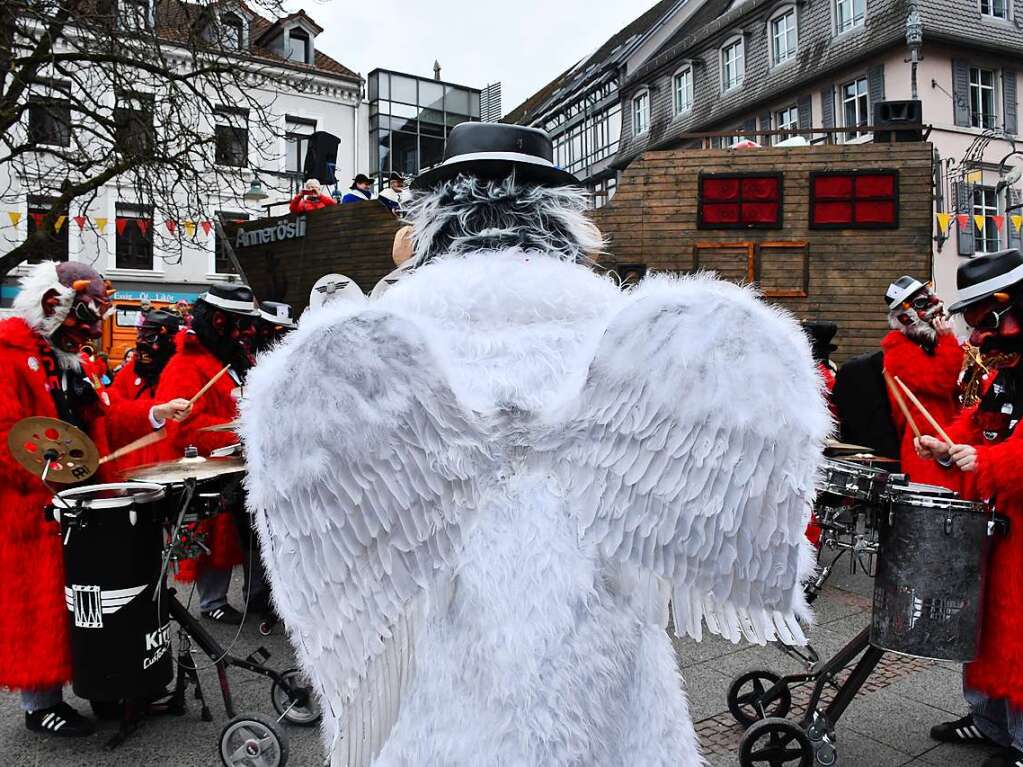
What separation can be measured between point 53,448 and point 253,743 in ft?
4.74

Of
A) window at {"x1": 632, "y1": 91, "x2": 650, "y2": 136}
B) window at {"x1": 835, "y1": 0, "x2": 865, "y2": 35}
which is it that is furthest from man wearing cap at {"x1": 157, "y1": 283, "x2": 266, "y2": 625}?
window at {"x1": 632, "y1": 91, "x2": 650, "y2": 136}

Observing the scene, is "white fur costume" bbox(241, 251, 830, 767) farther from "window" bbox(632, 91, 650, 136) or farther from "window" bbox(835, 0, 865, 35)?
"window" bbox(632, 91, 650, 136)

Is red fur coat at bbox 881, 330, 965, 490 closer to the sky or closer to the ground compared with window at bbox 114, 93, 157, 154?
closer to the ground

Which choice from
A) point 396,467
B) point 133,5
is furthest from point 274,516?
point 133,5

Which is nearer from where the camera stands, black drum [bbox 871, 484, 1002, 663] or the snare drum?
black drum [bbox 871, 484, 1002, 663]

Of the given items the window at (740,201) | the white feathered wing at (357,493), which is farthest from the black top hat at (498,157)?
the window at (740,201)

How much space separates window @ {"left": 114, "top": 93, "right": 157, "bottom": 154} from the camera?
27.4 feet

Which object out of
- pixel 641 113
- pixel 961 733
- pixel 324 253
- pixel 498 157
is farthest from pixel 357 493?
pixel 641 113

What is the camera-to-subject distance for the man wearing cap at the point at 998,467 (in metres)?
2.78

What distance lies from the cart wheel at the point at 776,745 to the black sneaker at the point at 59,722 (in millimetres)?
2859

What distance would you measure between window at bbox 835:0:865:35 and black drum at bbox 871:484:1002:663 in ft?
74.3

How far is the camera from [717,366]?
43.0 inches

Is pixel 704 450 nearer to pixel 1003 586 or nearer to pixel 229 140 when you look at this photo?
pixel 1003 586

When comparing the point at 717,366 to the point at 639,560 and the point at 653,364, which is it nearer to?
the point at 653,364
